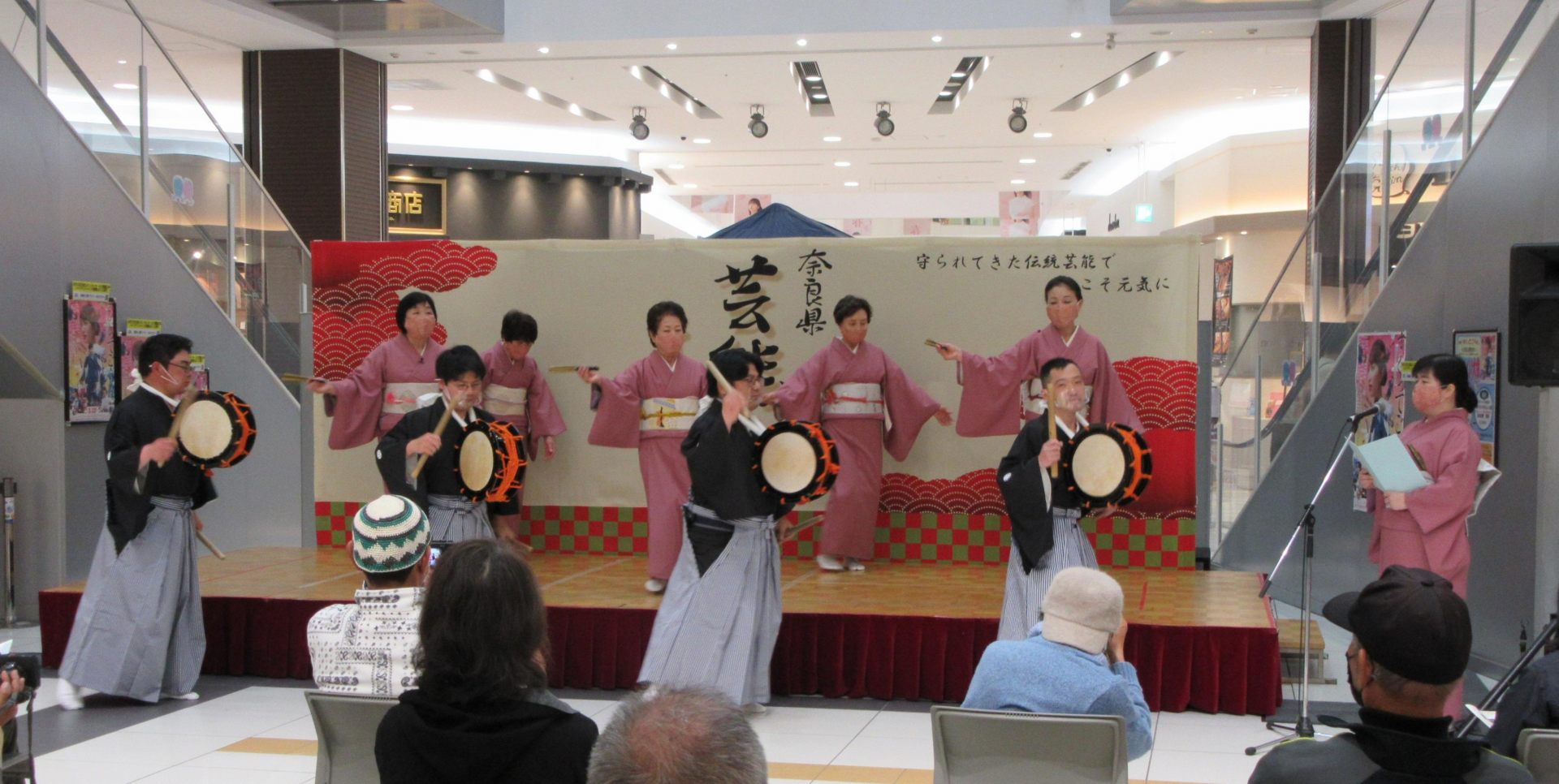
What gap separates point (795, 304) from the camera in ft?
23.3

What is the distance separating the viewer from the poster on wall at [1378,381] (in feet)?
22.5

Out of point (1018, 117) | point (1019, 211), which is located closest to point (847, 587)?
point (1018, 117)

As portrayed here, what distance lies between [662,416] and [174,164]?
4.12 meters

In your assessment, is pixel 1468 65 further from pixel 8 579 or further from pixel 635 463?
pixel 8 579

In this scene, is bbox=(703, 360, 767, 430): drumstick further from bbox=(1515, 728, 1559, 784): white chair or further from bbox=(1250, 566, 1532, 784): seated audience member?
bbox=(1250, 566, 1532, 784): seated audience member

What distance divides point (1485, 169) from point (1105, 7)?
4.45 metres

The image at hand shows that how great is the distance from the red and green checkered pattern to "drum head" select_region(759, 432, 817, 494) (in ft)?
6.16

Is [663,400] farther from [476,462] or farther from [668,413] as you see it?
[476,462]

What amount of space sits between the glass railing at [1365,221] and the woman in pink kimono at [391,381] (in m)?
5.30

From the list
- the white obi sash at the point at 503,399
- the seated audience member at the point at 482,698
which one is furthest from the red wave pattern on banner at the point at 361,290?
the seated audience member at the point at 482,698

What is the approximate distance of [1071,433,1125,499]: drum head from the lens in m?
4.97

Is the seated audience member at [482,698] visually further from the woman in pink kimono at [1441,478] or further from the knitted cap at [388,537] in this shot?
the woman in pink kimono at [1441,478]

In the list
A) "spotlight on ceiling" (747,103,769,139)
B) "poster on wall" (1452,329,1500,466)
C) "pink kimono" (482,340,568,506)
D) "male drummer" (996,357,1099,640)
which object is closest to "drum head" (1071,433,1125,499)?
"male drummer" (996,357,1099,640)

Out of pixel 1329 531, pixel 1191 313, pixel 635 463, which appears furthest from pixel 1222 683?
pixel 635 463
